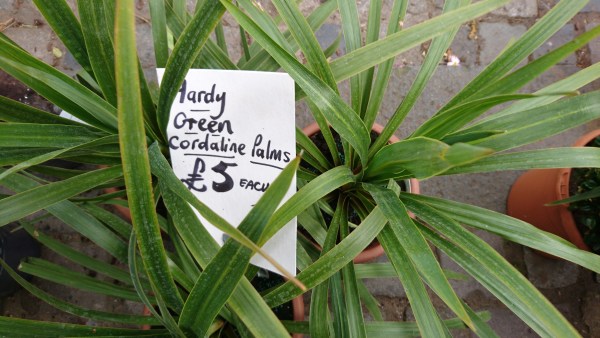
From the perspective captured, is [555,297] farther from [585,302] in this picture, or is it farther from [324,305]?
[324,305]

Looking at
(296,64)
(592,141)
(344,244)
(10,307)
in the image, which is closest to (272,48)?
(296,64)

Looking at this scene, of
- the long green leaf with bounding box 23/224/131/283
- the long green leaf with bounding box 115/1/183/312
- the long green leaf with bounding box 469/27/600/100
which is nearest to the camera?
the long green leaf with bounding box 115/1/183/312

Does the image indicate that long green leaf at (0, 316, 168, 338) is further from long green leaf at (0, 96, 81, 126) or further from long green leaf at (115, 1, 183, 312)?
long green leaf at (0, 96, 81, 126)

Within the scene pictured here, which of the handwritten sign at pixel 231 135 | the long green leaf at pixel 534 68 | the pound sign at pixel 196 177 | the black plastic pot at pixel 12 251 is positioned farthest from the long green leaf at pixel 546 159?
the black plastic pot at pixel 12 251

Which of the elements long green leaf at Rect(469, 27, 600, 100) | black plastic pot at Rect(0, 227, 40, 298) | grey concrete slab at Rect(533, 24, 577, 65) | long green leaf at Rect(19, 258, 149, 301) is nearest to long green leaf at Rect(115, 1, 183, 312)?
long green leaf at Rect(19, 258, 149, 301)

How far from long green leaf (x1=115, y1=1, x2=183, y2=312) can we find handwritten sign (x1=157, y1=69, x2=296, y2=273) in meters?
0.15

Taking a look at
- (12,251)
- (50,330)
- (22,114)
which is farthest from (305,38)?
(12,251)

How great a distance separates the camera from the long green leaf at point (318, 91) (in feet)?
1.98

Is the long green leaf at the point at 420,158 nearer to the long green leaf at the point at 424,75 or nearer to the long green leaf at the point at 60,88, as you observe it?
the long green leaf at the point at 424,75

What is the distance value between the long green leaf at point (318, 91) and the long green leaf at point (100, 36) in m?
0.19

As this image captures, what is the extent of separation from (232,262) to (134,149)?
6.3 inches

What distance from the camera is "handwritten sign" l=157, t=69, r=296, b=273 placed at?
667 millimetres

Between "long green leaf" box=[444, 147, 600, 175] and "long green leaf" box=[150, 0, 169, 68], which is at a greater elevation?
"long green leaf" box=[150, 0, 169, 68]

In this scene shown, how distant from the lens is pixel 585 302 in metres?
1.31
